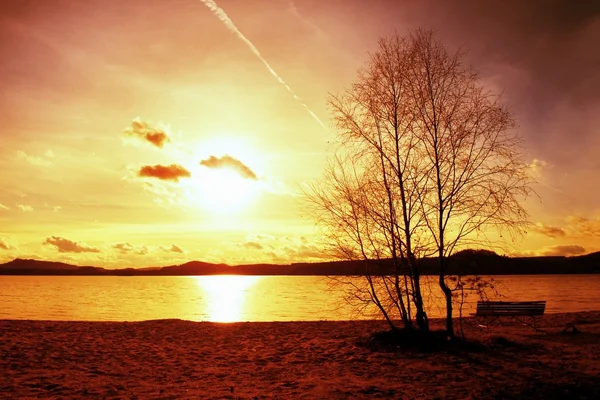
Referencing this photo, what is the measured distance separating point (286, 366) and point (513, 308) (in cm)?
1552

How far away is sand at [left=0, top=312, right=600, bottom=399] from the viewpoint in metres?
9.73

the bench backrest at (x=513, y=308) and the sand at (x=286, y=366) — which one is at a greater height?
the bench backrest at (x=513, y=308)

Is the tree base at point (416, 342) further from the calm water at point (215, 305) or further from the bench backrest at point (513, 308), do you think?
the bench backrest at point (513, 308)

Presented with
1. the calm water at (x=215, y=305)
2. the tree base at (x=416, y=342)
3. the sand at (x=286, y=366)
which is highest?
the tree base at (x=416, y=342)

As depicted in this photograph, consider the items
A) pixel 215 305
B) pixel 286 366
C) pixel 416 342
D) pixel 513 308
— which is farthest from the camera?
pixel 215 305

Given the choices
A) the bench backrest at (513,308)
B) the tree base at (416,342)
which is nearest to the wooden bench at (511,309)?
the bench backrest at (513,308)

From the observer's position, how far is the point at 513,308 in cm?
2308

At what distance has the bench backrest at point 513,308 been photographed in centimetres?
2267

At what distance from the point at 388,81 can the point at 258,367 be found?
10052mm

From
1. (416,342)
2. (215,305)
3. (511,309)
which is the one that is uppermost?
(511,309)

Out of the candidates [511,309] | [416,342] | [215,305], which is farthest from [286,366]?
[215,305]

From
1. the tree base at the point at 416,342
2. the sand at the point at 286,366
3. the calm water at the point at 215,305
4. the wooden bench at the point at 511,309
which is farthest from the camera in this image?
the calm water at the point at 215,305

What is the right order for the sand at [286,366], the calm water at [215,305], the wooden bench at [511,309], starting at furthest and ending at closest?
the calm water at [215,305] → the wooden bench at [511,309] → the sand at [286,366]

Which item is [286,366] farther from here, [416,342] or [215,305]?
[215,305]
